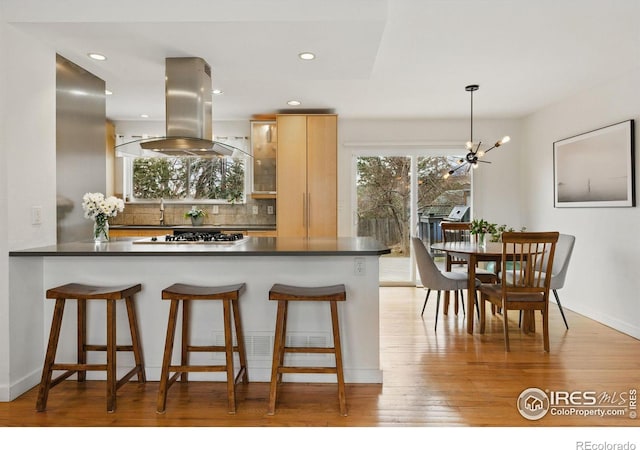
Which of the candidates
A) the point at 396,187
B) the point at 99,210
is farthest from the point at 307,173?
the point at 99,210

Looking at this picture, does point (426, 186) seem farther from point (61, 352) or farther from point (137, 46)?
point (61, 352)

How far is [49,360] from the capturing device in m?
2.34

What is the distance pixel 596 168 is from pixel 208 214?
461 cm

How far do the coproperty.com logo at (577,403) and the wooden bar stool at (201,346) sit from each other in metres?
1.60

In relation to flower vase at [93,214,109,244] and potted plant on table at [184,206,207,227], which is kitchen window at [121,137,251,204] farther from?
flower vase at [93,214,109,244]

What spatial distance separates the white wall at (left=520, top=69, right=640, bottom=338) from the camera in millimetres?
3789

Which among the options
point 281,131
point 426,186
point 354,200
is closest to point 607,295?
point 426,186

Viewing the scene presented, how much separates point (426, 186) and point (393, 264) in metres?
1.20

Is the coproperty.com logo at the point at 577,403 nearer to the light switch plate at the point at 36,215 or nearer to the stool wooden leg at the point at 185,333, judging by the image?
the stool wooden leg at the point at 185,333

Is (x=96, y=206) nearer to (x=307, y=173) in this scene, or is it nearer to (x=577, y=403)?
(x=307, y=173)

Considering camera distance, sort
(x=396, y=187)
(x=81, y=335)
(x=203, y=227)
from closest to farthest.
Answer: (x=81, y=335) → (x=203, y=227) → (x=396, y=187)

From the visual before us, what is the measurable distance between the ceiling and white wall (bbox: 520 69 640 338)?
0.25m

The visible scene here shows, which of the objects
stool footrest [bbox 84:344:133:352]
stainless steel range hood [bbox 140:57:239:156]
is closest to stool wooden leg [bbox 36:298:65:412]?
stool footrest [bbox 84:344:133:352]

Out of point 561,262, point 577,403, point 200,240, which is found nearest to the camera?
point 577,403
